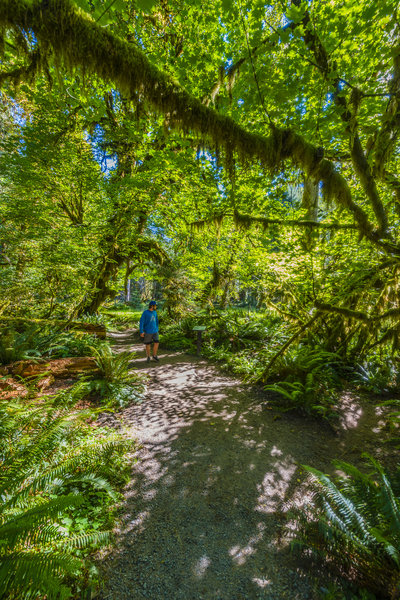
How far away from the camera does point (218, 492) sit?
2783mm

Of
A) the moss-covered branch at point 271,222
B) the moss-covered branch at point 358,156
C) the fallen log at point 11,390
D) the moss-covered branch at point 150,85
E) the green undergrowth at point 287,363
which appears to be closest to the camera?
the moss-covered branch at point 150,85

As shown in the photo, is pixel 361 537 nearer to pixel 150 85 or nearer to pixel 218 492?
pixel 218 492

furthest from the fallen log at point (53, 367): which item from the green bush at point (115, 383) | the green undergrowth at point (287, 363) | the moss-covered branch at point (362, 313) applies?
the moss-covered branch at point (362, 313)

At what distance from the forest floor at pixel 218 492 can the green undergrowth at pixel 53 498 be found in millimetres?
258

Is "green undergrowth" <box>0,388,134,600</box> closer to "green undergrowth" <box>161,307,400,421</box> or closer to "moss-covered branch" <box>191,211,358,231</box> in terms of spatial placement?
"green undergrowth" <box>161,307,400,421</box>

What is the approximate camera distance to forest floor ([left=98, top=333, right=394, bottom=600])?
1.88 metres

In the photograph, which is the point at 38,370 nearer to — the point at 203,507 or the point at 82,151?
the point at 203,507

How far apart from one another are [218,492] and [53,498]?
5.94 ft

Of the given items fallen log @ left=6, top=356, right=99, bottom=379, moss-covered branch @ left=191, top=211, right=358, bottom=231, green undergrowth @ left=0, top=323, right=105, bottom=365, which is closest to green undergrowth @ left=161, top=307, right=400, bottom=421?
moss-covered branch @ left=191, top=211, right=358, bottom=231

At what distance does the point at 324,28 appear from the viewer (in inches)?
154

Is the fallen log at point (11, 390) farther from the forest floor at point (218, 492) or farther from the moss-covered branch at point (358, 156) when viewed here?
the moss-covered branch at point (358, 156)

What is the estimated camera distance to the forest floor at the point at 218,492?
1877mm

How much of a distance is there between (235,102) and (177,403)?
6.99 meters

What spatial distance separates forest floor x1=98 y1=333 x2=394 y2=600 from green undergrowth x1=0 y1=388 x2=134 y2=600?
0.85ft
